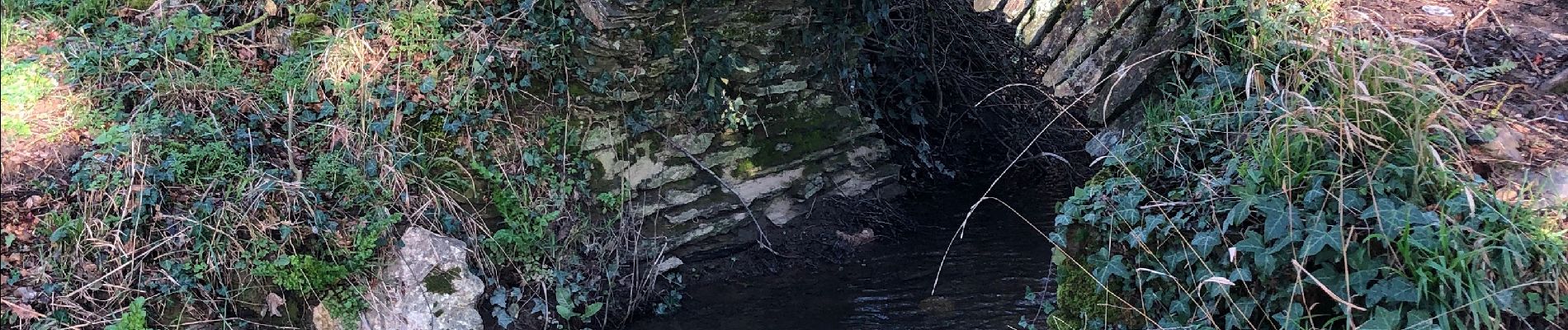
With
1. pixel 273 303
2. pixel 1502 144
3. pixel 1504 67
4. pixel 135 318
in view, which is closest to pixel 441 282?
pixel 273 303

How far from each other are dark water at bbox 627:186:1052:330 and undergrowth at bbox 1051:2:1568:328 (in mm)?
1070

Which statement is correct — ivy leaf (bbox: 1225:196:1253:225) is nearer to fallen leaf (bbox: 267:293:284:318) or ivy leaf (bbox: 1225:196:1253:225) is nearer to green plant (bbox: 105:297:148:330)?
fallen leaf (bbox: 267:293:284:318)

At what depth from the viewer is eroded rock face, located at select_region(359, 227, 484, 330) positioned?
373 cm

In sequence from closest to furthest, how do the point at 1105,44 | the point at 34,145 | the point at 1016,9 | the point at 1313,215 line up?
the point at 1313,215, the point at 34,145, the point at 1105,44, the point at 1016,9

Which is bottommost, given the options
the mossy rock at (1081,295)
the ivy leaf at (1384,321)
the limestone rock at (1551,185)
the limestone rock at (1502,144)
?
the mossy rock at (1081,295)

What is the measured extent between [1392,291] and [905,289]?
225 centimetres

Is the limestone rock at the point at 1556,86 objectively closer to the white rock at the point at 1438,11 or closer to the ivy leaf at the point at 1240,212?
the white rock at the point at 1438,11

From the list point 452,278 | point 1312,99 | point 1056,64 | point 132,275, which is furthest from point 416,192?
point 1312,99

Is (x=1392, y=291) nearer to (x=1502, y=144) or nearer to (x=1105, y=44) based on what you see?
(x=1502, y=144)

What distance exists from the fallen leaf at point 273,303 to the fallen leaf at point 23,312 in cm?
63

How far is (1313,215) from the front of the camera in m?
2.57

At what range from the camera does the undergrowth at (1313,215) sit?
2398 millimetres

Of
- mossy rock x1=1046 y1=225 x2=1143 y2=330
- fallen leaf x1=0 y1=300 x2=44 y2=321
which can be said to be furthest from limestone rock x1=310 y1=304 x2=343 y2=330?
mossy rock x1=1046 y1=225 x2=1143 y2=330

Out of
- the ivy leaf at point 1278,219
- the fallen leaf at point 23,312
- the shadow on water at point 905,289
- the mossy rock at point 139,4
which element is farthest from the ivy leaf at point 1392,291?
the mossy rock at point 139,4
